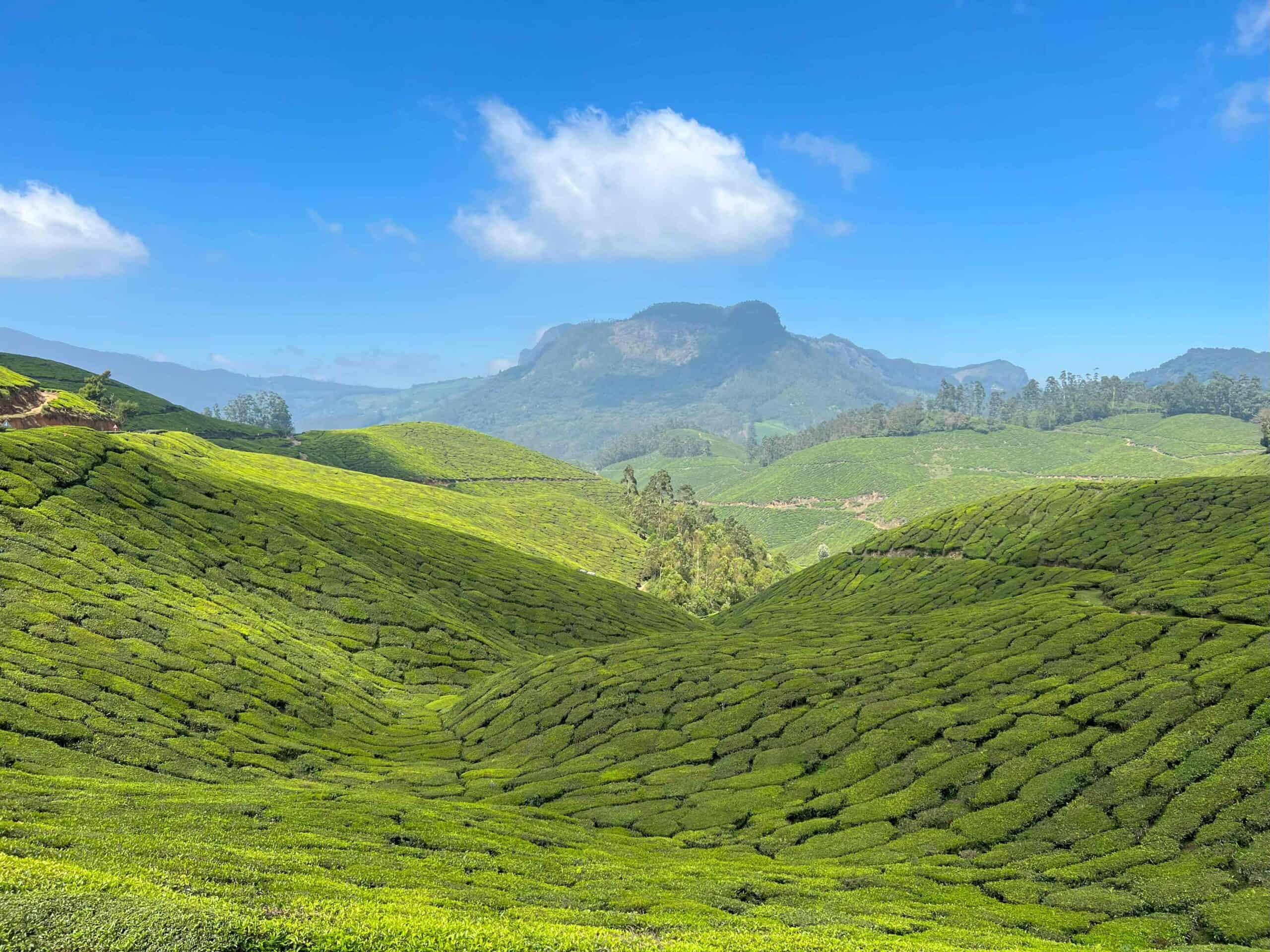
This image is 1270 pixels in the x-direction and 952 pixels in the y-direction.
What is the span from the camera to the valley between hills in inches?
836

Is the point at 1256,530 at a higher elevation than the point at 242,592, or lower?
higher

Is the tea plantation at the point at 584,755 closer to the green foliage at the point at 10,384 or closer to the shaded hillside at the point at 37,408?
the shaded hillside at the point at 37,408

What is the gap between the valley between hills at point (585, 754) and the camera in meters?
21.2

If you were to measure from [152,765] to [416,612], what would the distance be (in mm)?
39261

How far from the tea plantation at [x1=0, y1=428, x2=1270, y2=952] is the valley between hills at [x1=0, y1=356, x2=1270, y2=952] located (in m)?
0.21

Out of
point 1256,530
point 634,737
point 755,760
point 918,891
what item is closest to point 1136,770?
point 918,891

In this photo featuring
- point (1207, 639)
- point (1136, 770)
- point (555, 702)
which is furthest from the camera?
point (555, 702)

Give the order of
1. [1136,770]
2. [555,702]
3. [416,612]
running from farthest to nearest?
[416,612], [555,702], [1136,770]

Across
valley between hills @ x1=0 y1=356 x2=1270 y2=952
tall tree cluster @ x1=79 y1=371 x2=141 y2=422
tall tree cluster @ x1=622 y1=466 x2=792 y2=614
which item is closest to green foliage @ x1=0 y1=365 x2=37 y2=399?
tall tree cluster @ x1=79 y1=371 x2=141 y2=422

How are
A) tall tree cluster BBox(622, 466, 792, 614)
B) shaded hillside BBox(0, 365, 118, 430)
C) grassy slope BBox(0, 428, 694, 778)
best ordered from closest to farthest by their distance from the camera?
grassy slope BBox(0, 428, 694, 778)
shaded hillside BBox(0, 365, 118, 430)
tall tree cluster BBox(622, 466, 792, 614)

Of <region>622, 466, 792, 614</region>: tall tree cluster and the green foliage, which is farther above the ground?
the green foliage

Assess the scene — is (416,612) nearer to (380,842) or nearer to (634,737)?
(634,737)

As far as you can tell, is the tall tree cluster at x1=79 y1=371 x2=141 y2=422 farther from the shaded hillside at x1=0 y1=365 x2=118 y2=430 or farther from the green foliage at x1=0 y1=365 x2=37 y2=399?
the green foliage at x1=0 y1=365 x2=37 y2=399

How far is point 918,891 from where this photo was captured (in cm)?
2677
